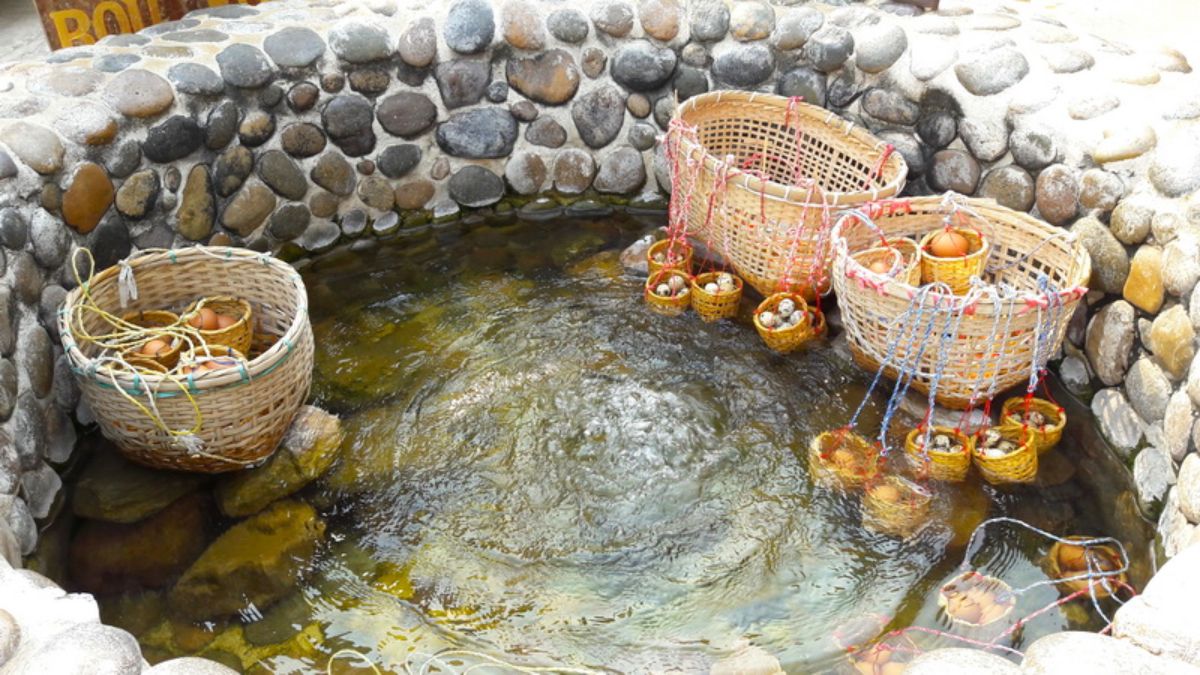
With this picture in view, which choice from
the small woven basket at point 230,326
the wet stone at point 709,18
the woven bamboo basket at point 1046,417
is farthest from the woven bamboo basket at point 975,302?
the small woven basket at point 230,326

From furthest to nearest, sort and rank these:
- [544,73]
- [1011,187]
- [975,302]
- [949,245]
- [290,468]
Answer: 1. [544,73]
2. [1011,187]
3. [949,245]
4. [290,468]
5. [975,302]

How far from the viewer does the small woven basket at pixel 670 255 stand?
13.7 feet

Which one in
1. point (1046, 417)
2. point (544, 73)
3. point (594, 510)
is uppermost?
point (544, 73)

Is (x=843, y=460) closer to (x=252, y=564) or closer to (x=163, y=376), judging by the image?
(x=252, y=564)

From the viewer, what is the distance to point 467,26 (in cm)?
424

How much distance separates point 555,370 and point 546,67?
1411mm

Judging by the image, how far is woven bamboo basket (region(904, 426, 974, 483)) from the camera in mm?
3225

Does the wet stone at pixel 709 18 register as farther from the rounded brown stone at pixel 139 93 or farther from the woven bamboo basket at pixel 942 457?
the rounded brown stone at pixel 139 93

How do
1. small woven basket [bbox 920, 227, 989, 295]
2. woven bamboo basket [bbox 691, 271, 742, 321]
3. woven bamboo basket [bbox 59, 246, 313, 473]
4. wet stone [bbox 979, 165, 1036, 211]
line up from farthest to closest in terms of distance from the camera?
woven bamboo basket [bbox 691, 271, 742, 321] → wet stone [bbox 979, 165, 1036, 211] → small woven basket [bbox 920, 227, 989, 295] → woven bamboo basket [bbox 59, 246, 313, 473]

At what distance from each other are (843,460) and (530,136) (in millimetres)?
2099

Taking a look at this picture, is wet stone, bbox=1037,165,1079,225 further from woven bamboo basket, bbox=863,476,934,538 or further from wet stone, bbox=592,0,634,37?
wet stone, bbox=592,0,634,37

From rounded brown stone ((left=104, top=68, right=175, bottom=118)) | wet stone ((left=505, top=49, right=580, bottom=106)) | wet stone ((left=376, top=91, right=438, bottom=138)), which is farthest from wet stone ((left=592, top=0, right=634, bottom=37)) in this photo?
rounded brown stone ((left=104, top=68, right=175, bottom=118))

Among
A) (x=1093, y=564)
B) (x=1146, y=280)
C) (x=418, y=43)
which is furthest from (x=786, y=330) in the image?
(x=418, y=43)

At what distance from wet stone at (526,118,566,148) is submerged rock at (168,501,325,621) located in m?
2.05
